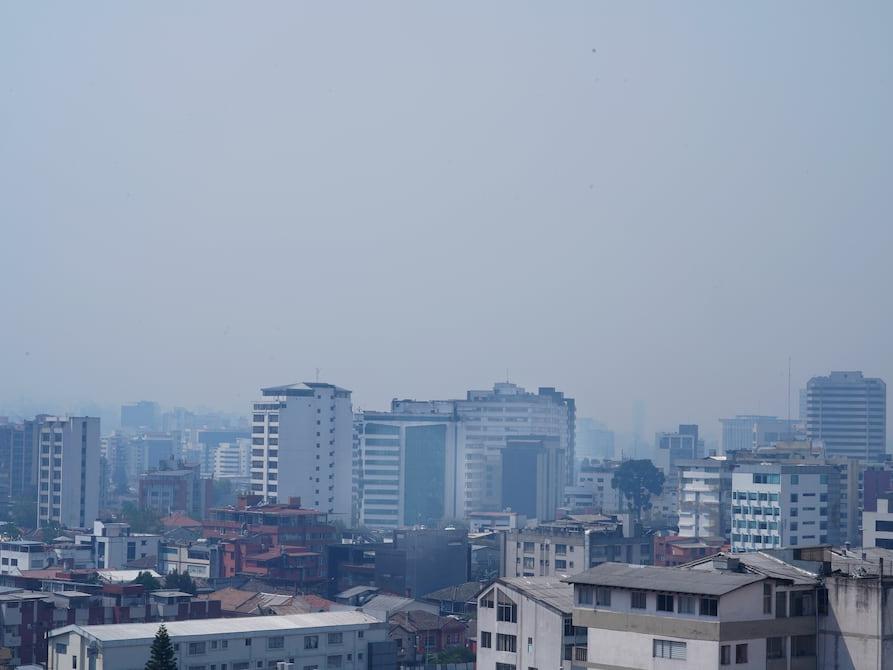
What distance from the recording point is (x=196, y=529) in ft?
172

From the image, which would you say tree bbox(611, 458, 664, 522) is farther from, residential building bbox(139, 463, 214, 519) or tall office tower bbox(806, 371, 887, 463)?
tall office tower bbox(806, 371, 887, 463)

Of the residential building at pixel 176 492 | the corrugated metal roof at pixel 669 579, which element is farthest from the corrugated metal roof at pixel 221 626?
the residential building at pixel 176 492

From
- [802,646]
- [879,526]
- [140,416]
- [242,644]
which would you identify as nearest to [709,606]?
[802,646]

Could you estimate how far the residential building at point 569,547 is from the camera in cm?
3706

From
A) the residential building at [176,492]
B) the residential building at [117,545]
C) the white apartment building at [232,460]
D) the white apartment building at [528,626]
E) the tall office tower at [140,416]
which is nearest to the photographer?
the white apartment building at [528,626]

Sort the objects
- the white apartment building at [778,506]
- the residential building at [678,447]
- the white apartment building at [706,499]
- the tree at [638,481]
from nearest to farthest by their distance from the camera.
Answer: the white apartment building at [778,506] → the white apartment building at [706,499] → the tree at [638,481] → the residential building at [678,447]

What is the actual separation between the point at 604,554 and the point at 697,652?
72.0ft

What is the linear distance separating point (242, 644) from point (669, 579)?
1083 cm

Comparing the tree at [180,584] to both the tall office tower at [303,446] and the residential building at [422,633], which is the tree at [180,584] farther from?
the tall office tower at [303,446]

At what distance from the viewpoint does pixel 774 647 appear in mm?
15758

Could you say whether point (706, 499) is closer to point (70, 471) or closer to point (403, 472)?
point (70, 471)

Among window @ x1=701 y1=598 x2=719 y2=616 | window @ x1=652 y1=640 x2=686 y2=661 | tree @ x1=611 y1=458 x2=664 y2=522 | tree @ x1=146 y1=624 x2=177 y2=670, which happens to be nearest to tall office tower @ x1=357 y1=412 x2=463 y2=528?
tree @ x1=611 y1=458 x2=664 y2=522

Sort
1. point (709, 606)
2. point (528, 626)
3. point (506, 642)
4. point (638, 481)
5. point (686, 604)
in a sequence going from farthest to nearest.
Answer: point (638, 481), point (506, 642), point (528, 626), point (686, 604), point (709, 606)

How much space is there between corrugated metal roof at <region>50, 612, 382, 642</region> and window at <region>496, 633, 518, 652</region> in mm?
5512
